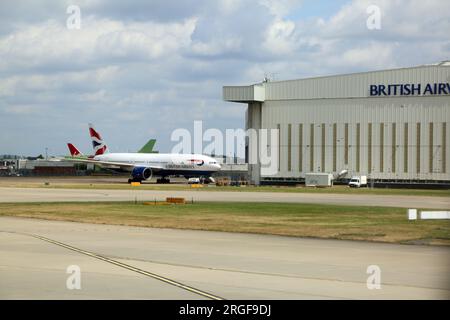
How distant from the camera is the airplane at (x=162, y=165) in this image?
12312 centimetres

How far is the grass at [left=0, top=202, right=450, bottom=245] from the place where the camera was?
33.1 m

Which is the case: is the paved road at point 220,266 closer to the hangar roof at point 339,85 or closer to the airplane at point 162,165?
the hangar roof at point 339,85

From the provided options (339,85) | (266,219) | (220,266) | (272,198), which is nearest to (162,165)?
(339,85)

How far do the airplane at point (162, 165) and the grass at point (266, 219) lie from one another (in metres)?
67.4

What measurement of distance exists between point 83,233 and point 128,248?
22.0 feet

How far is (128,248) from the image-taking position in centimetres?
2641

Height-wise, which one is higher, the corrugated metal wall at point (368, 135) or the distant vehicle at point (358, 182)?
the corrugated metal wall at point (368, 135)

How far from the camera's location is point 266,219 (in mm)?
41562
